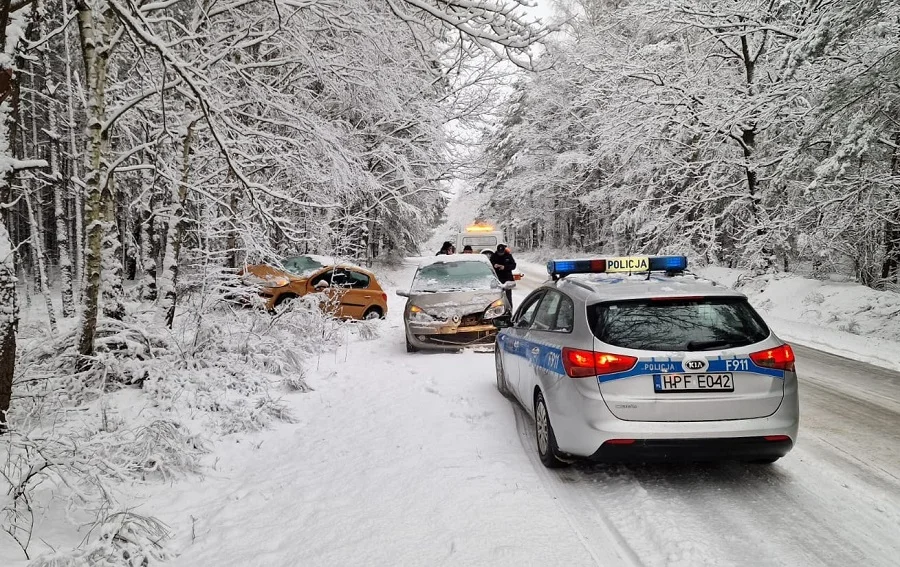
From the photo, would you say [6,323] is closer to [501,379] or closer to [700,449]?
[501,379]

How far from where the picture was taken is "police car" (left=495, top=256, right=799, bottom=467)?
3547 millimetres

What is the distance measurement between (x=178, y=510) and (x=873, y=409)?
6.93 metres

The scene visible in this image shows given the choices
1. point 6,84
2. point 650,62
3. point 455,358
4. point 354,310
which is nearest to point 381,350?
point 455,358

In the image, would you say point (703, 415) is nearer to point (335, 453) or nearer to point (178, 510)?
point (335, 453)

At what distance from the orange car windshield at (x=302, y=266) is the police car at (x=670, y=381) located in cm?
983

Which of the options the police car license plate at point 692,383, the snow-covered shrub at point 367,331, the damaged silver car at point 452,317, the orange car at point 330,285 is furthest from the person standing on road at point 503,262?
the police car license plate at point 692,383

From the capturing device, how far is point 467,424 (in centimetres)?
536

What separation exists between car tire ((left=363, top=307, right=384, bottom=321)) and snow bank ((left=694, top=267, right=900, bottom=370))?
29.9ft

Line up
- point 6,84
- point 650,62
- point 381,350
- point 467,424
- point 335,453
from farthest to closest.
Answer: point 650,62 < point 381,350 < point 467,424 < point 335,453 < point 6,84

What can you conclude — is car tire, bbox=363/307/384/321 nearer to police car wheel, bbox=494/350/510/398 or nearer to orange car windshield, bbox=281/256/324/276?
orange car windshield, bbox=281/256/324/276

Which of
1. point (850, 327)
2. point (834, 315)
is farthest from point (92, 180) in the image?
point (834, 315)

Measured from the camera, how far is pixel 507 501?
360 cm

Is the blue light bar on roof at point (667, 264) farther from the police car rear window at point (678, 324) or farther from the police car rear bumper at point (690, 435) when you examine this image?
the police car rear bumper at point (690, 435)

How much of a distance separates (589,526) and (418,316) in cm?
601
